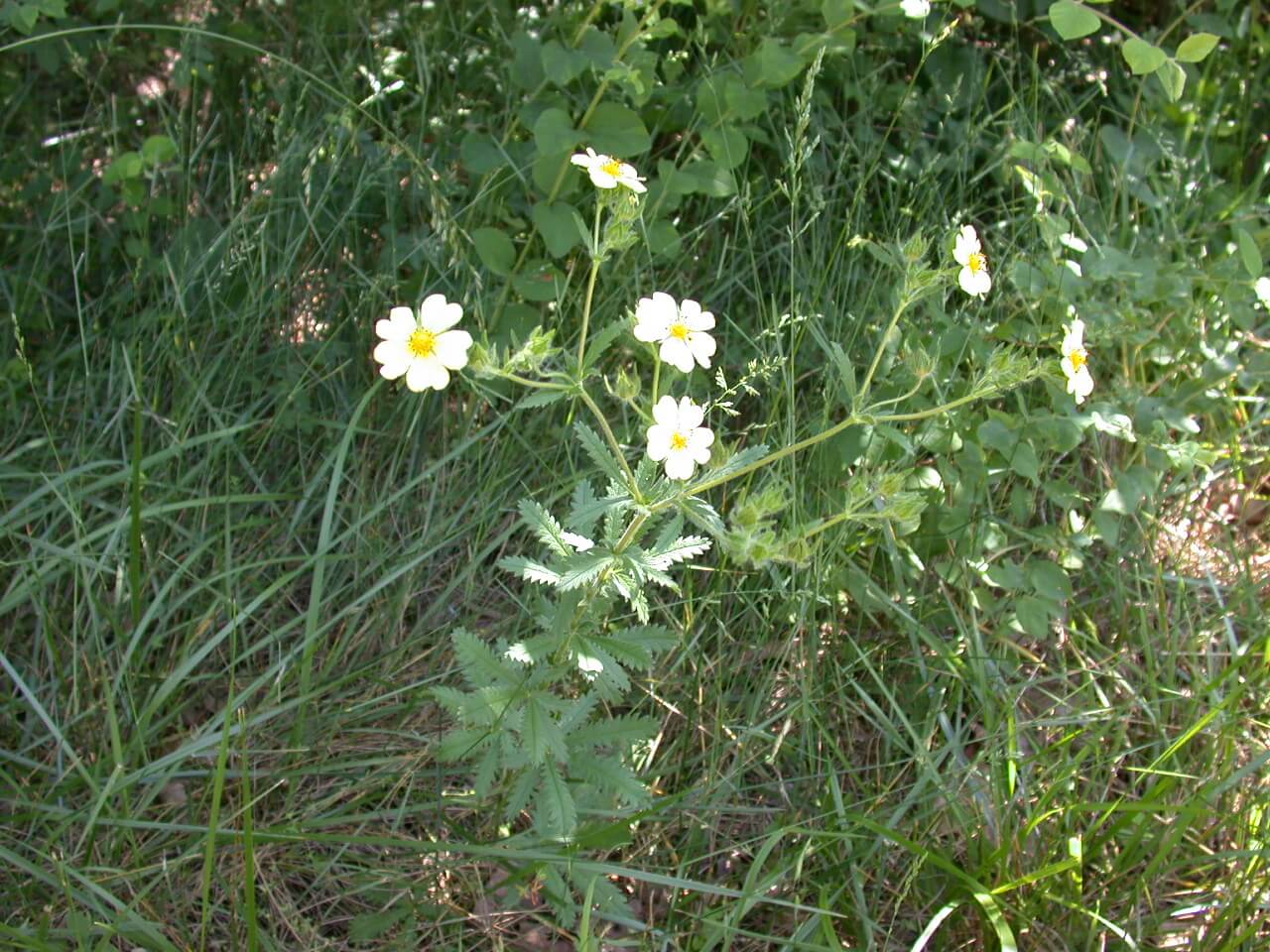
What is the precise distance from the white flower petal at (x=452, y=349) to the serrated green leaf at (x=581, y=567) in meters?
0.31

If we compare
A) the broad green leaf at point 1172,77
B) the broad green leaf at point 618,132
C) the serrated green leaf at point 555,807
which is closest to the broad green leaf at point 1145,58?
the broad green leaf at point 1172,77

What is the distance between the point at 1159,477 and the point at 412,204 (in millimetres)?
1634

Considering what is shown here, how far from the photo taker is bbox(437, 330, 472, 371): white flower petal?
150 cm

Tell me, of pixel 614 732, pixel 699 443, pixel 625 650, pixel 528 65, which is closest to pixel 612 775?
pixel 614 732

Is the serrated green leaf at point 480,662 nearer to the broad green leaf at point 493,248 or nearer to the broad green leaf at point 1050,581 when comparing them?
the broad green leaf at point 493,248

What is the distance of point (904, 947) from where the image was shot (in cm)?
197

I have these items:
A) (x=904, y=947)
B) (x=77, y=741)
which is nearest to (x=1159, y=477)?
(x=904, y=947)

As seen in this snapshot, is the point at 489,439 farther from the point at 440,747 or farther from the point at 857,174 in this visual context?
the point at 857,174

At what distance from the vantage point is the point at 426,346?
4.99ft

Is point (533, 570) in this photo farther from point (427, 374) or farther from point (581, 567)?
point (427, 374)

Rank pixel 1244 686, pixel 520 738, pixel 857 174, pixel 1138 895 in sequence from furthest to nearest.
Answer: pixel 857 174
pixel 1244 686
pixel 1138 895
pixel 520 738

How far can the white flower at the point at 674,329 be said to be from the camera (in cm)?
158

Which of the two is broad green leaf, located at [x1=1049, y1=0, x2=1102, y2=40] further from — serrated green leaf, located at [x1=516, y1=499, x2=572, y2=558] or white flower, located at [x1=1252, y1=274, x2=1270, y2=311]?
serrated green leaf, located at [x1=516, y1=499, x2=572, y2=558]

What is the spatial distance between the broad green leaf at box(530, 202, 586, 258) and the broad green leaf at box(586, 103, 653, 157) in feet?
0.44
